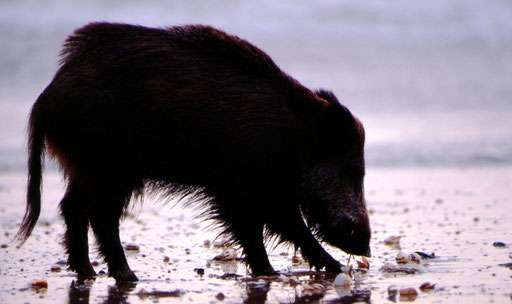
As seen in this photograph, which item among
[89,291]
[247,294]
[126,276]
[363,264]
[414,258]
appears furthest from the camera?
[414,258]

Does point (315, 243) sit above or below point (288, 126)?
below

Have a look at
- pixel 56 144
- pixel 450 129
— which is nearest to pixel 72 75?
pixel 56 144

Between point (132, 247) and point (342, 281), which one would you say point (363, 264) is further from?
→ point (132, 247)

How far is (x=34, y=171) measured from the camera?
6066 mm

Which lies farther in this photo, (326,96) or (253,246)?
→ (326,96)

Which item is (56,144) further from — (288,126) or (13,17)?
(13,17)

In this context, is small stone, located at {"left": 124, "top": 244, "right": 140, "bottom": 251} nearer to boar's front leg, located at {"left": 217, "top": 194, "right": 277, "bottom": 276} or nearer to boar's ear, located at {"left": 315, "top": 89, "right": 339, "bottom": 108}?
boar's front leg, located at {"left": 217, "top": 194, "right": 277, "bottom": 276}

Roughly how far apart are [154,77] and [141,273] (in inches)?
54.3

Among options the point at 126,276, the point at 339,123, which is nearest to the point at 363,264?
the point at 339,123

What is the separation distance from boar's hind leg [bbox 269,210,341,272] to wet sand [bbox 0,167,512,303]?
17 cm

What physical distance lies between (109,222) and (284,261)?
5.10 ft

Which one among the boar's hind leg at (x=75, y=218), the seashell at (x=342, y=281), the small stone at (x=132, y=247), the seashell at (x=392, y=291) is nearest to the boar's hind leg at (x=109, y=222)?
the boar's hind leg at (x=75, y=218)

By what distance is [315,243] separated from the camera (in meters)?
6.32

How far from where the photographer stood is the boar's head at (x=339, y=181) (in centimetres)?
607
